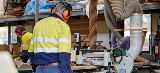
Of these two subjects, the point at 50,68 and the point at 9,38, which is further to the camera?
the point at 9,38

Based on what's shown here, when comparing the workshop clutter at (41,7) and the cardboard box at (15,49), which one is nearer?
the workshop clutter at (41,7)

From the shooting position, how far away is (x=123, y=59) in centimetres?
294

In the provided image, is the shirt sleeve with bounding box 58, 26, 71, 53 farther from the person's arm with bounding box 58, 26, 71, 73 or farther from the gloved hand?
the gloved hand

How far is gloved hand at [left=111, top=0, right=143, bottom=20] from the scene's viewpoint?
10.9 ft

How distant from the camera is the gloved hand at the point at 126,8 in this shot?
3326mm

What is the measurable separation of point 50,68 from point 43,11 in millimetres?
4901

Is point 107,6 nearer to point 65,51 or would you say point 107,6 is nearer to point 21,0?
point 65,51

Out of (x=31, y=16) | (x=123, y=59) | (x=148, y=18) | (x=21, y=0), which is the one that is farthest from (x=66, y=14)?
(x=21, y=0)

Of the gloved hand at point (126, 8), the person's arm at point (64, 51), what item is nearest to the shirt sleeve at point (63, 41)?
the person's arm at point (64, 51)

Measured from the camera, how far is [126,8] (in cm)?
336

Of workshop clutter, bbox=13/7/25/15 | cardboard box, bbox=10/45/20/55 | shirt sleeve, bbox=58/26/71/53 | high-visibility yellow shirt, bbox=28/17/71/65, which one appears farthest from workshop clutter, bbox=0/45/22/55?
shirt sleeve, bbox=58/26/71/53

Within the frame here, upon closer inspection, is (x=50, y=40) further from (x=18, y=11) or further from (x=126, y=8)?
(x=18, y=11)

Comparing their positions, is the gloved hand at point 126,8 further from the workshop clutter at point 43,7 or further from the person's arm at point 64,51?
the workshop clutter at point 43,7

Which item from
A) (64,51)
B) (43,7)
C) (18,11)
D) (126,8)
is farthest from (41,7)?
(64,51)
